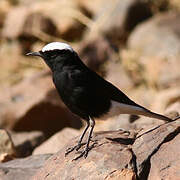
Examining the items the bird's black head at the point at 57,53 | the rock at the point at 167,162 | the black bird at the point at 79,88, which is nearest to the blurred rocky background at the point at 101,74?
the rock at the point at 167,162

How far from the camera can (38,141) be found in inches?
348

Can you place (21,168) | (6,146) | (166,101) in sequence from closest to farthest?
1. (21,168)
2. (6,146)
3. (166,101)

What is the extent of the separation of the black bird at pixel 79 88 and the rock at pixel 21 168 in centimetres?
69

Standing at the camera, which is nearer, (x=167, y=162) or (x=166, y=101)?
(x=167, y=162)

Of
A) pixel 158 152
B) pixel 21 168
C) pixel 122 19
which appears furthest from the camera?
pixel 122 19

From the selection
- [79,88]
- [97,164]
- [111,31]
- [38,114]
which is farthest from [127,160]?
[111,31]

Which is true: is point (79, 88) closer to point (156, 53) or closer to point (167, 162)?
point (167, 162)

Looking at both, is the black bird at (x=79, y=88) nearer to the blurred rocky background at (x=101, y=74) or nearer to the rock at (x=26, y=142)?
the blurred rocky background at (x=101, y=74)

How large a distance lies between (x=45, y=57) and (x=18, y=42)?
10.3 metres

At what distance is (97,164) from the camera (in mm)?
5633

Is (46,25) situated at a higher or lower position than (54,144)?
lower

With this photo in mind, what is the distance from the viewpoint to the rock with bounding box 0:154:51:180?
6.53 m

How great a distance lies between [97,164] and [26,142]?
315 cm

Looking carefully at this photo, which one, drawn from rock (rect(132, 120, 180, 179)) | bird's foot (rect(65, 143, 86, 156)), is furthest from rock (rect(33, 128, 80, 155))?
rock (rect(132, 120, 180, 179))
